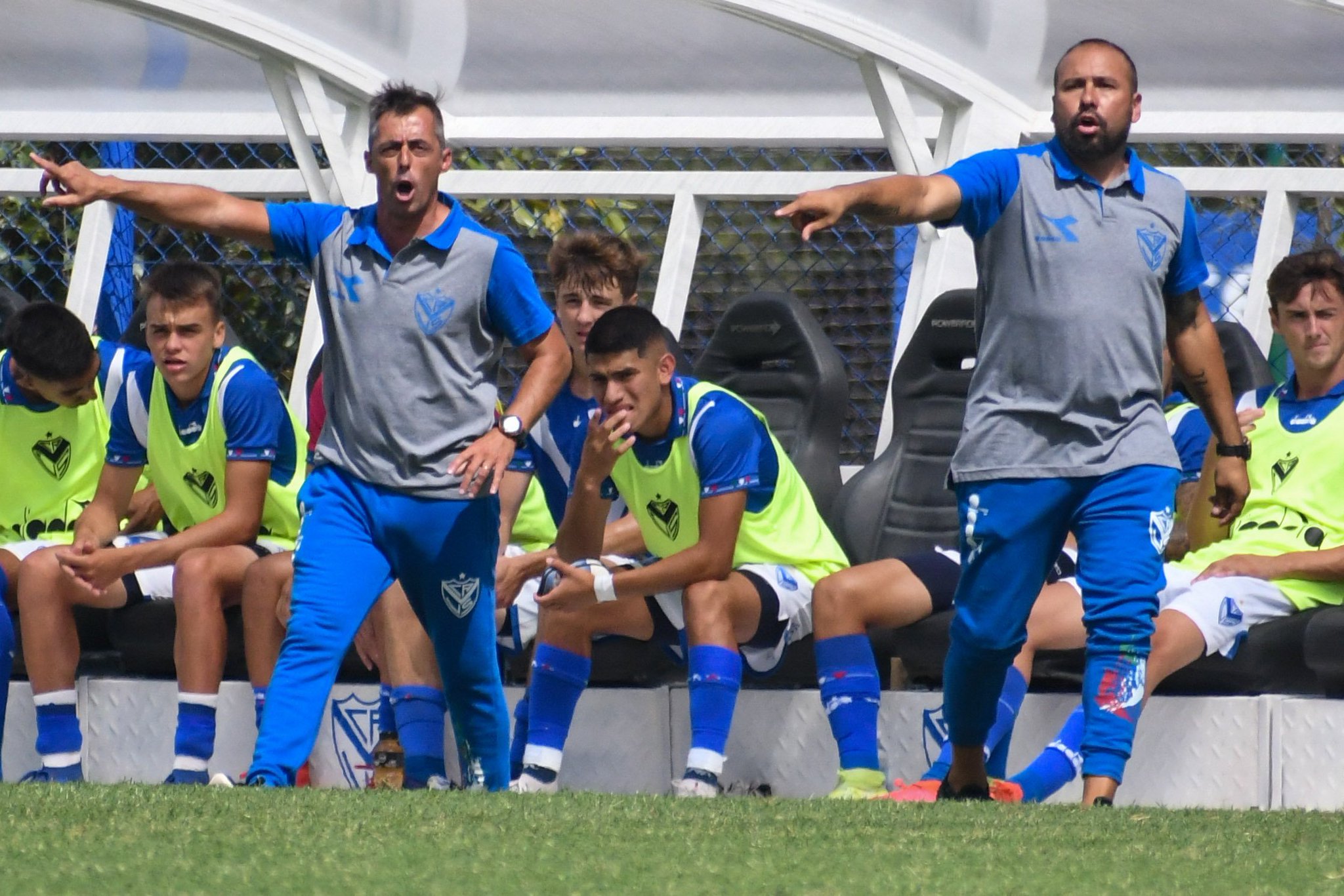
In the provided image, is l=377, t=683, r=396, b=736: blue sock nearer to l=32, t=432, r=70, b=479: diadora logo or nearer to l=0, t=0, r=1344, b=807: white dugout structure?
l=0, t=0, r=1344, b=807: white dugout structure

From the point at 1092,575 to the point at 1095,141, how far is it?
2.83ft

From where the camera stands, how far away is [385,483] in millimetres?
4312

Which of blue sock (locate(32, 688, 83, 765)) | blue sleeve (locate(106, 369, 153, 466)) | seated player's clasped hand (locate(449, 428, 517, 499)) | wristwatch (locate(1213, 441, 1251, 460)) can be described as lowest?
blue sock (locate(32, 688, 83, 765))

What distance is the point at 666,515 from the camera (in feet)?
17.6

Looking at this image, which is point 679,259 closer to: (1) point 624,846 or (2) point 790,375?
(2) point 790,375

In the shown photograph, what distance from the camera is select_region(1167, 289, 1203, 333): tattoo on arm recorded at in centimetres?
424

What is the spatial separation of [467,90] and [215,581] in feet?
8.44

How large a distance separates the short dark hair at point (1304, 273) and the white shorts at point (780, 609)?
4.66 feet

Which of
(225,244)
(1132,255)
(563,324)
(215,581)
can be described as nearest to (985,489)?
(1132,255)

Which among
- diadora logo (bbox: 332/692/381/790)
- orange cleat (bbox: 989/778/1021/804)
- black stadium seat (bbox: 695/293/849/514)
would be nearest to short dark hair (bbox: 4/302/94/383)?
diadora logo (bbox: 332/692/381/790)

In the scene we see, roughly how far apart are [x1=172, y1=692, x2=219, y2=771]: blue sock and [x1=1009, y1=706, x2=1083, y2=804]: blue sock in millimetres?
2230

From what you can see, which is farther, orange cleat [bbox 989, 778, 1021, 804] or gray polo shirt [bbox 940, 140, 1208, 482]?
orange cleat [bbox 989, 778, 1021, 804]

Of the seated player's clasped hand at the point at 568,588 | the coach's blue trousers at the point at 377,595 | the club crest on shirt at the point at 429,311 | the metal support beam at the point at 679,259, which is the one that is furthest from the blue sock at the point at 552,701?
the metal support beam at the point at 679,259

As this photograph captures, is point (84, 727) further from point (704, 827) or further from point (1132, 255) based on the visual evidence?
point (1132, 255)
